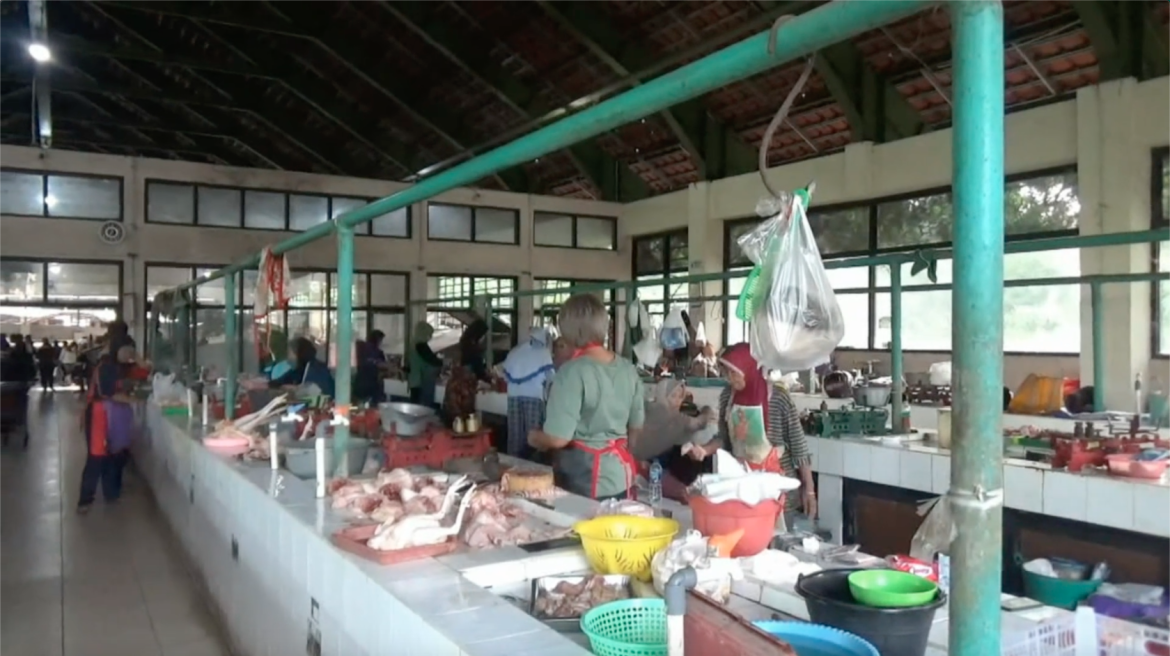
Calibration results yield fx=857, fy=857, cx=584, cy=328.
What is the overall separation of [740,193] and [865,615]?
11.7m

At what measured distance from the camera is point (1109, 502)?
3236 millimetres

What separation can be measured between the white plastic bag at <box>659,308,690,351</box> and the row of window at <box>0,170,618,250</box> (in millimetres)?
4091

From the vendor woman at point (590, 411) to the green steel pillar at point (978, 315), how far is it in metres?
2.10

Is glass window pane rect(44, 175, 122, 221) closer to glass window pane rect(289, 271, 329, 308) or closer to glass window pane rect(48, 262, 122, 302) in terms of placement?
glass window pane rect(48, 262, 122, 302)

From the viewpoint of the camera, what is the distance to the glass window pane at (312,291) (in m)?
14.4

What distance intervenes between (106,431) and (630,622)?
20.8ft

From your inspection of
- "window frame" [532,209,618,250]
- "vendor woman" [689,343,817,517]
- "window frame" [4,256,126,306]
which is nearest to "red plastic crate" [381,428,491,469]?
"vendor woman" [689,343,817,517]

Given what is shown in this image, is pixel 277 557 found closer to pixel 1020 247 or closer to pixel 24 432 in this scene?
pixel 1020 247

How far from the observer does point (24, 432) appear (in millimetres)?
10477

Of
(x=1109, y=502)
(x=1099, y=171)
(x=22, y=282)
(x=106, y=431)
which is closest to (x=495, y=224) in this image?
(x=22, y=282)

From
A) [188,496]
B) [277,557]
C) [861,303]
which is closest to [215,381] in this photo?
[188,496]

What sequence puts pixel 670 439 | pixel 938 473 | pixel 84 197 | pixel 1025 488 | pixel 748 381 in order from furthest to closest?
pixel 84 197 < pixel 670 439 < pixel 748 381 < pixel 938 473 < pixel 1025 488

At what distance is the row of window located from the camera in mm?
12531

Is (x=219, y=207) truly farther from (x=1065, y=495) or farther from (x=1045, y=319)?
(x=1065, y=495)
